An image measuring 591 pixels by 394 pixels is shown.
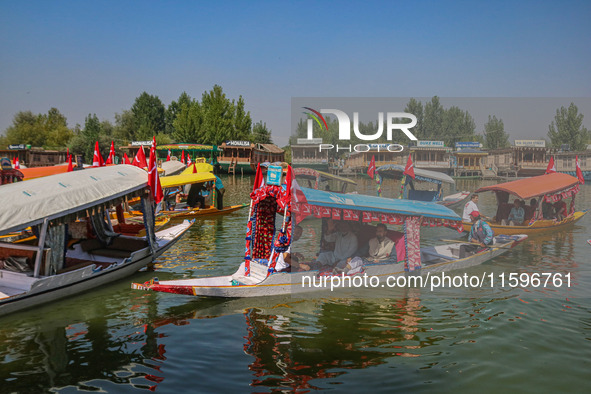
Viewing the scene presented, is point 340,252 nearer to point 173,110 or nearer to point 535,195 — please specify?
point 535,195

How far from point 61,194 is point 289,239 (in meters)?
5.12

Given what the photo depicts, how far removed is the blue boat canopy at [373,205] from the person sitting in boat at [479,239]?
1903 millimetres

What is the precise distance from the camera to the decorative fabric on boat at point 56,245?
9422 millimetres

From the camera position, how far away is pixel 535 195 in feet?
48.7

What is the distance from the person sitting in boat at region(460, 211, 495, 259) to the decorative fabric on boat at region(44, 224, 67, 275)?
33.9 feet

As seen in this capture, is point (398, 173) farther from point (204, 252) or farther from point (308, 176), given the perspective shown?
point (204, 252)

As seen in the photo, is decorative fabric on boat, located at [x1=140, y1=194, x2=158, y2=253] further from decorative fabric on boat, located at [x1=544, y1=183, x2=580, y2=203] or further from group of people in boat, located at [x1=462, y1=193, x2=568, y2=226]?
decorative fabric on boat, located at [x1=544, y1=183, x2=580, y2=203]

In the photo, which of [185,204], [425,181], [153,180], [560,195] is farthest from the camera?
[185,204]

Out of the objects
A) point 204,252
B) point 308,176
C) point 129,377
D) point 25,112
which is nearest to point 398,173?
point 308,176

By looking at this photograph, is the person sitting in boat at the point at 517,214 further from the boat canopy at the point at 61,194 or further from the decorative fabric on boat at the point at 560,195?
the boat canopy at the point at 61,194

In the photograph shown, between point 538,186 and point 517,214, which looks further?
point 517,214

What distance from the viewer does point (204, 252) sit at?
15.0m

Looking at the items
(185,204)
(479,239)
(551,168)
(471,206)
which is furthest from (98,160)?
(551,168)

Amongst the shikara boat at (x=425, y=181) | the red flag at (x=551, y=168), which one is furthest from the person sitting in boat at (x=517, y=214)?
the shikara boat at (x=425, y=181)
